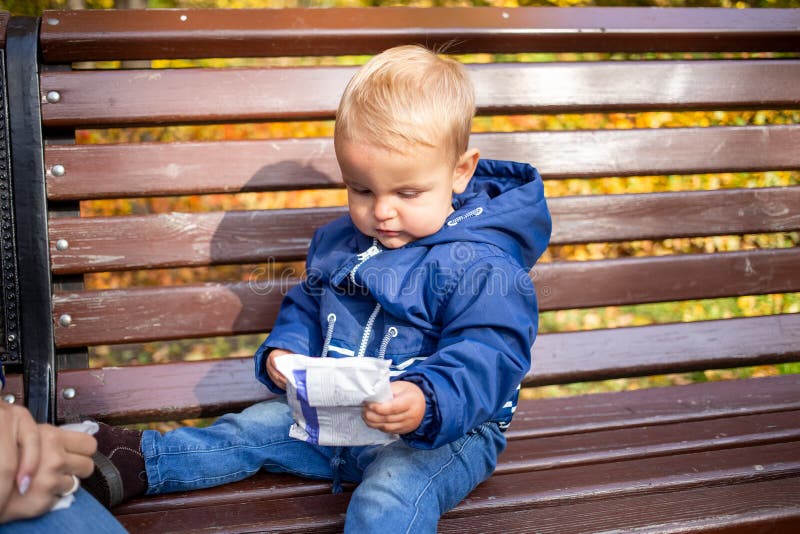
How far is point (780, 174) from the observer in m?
5.08

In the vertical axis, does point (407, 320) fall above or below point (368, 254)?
below

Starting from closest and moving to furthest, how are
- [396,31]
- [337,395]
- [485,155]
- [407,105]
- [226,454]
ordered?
1. [337,395]
2. [407,105]
3. [226,454]
4. [396,31]
5. [485,155]

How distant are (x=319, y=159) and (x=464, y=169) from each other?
65cm

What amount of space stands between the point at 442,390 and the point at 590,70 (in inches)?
58.3

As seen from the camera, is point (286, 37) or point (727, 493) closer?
point (727, 493)

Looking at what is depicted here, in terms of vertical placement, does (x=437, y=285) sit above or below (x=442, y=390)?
above

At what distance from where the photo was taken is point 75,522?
1611 mm

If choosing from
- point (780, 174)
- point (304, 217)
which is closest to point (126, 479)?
point (304, 217)

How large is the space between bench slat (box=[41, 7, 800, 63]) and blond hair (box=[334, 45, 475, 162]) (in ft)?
1.89

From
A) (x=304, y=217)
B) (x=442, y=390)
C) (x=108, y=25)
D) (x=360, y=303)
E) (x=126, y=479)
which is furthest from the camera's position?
(x=304, y=217)

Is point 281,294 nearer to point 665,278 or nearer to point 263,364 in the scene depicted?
point 263,364

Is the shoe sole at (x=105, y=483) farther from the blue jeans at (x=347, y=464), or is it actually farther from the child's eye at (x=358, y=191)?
the child's eye at (x=358, y=191)

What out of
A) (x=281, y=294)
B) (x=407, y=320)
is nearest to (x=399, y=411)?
(x=407, y=320)

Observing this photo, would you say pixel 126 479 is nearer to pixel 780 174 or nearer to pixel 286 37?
pixel 286 37
